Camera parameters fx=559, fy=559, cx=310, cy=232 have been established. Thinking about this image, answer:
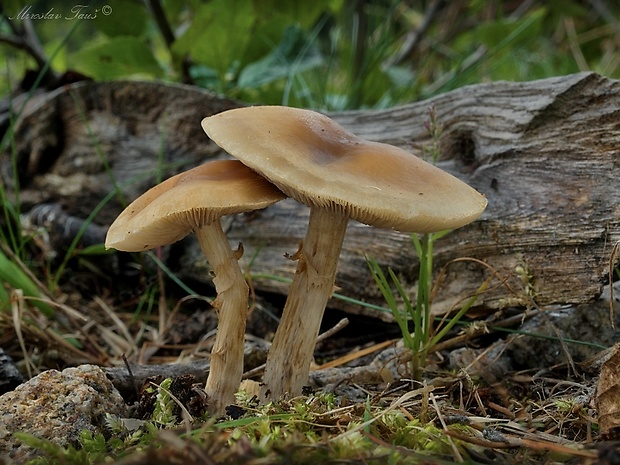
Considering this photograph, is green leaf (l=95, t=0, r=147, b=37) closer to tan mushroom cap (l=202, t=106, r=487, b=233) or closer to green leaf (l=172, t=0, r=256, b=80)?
green leaf (l=172, t=0, r=256, b=80)

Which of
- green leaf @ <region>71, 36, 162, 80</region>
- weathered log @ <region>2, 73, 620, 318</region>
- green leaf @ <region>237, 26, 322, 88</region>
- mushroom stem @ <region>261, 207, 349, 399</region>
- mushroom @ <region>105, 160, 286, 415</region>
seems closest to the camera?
mushroom @ <region>105, 160, 286, 415</region>

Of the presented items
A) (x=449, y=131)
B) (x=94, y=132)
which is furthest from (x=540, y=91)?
(x=94, y=132)

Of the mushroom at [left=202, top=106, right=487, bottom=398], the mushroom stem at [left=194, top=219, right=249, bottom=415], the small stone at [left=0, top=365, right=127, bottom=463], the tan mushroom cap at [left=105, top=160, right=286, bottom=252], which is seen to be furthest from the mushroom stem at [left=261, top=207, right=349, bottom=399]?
the small stone at [left=0, top=365, right=127, bottom=463]

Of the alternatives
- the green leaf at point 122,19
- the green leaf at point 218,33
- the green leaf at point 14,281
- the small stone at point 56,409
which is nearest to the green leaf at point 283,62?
the green leaf at point 218,33

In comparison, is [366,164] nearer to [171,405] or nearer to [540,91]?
[171,405]

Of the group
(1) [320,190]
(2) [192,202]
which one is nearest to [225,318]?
(2) [192,202]

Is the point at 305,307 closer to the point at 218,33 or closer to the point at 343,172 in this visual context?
the point at 343,172
